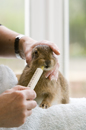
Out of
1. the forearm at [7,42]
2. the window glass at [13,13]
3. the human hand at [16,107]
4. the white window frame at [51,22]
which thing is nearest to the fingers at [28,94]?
the human hand at [16,107]

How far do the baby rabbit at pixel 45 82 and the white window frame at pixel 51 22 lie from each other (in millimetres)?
269

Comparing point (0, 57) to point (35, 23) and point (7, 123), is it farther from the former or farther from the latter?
point (7, 123)

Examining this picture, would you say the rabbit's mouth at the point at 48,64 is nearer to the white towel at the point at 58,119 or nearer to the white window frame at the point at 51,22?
the white towel at the point at 58,119

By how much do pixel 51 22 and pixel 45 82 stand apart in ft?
1.73

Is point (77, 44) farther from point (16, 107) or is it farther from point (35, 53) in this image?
point (16, 107)

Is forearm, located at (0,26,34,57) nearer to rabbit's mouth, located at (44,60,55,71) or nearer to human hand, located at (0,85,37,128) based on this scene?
rabbit's mouth, located at (44,60,55,71)

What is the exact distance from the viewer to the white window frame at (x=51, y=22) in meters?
1.38

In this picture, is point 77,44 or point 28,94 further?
point 77,44

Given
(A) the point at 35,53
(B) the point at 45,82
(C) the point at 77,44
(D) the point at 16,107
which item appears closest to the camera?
(D) the point at 16,107

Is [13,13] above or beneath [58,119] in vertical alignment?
above

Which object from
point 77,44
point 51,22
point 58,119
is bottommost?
point 58,119

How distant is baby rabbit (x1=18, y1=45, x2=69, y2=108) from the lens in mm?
861

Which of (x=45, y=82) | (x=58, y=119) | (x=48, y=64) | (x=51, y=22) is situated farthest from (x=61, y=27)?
(x=58, y=119)

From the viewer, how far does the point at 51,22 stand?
1.41m
